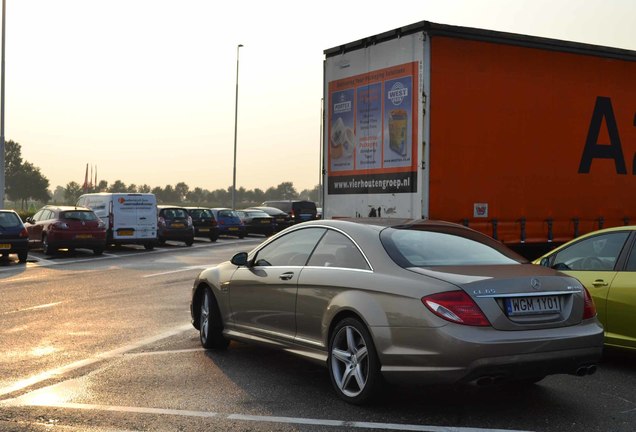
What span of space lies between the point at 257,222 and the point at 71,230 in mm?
14346

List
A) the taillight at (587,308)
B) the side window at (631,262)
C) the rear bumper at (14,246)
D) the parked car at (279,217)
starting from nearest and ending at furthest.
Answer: the taillight at (587,308) → the side window at (631,262) → the rear bumper at (14,246) → the parked car at (279,217)

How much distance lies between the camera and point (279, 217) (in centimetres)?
3834

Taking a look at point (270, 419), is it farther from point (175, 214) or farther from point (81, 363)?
point (175, 214)

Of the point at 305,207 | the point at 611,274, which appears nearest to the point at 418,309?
the point at 611,274

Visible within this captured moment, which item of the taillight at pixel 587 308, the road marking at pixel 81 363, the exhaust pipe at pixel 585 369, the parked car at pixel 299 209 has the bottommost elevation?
the road marking at pixel 81 363

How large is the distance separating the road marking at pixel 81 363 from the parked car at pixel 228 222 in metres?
24.8

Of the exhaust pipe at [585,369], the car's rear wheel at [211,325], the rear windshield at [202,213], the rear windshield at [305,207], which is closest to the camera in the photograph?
the exhaust pipe at [585,369]

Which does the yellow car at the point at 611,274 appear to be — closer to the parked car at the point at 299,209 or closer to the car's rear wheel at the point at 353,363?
the car's rear wheel at the point at 353,363

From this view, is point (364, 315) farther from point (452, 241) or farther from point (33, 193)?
point (33, 193)

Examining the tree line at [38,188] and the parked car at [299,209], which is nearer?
the parked car at [299,209]

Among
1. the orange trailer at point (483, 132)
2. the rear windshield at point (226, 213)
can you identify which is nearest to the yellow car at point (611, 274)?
the orange trailer at point (483, 132)

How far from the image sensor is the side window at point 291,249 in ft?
21.7

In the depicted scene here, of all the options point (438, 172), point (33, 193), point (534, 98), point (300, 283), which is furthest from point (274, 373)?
point (33, 193)

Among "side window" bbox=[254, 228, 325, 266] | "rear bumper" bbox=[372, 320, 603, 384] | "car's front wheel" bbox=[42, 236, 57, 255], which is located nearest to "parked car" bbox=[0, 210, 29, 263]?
"car's front wheel" bbox=[42, 236, 57, 255]
